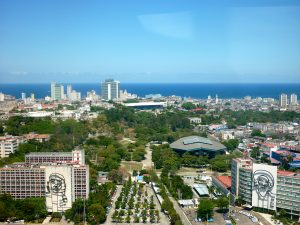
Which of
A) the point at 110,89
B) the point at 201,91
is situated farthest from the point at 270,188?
the point at 201,91

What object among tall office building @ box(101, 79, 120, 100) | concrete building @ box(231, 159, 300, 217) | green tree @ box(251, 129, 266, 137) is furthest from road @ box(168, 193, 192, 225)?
tall office building @ box(101, 79, 120, 100)

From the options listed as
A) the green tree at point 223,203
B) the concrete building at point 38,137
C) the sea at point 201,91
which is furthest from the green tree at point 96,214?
the sea at point 201,91

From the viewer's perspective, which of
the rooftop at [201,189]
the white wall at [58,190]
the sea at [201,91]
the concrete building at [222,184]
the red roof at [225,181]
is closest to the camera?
the white wall at [58,190]

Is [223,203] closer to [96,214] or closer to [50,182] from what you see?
[96,214]

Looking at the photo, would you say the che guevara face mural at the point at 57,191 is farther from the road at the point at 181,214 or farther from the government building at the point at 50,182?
the road at the point at 181,214

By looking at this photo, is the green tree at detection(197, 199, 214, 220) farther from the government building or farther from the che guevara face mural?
the che guevara face mural

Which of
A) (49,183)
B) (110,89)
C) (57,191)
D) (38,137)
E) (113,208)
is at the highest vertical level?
(110,89)

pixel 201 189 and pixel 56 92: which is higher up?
pixel 56 92
